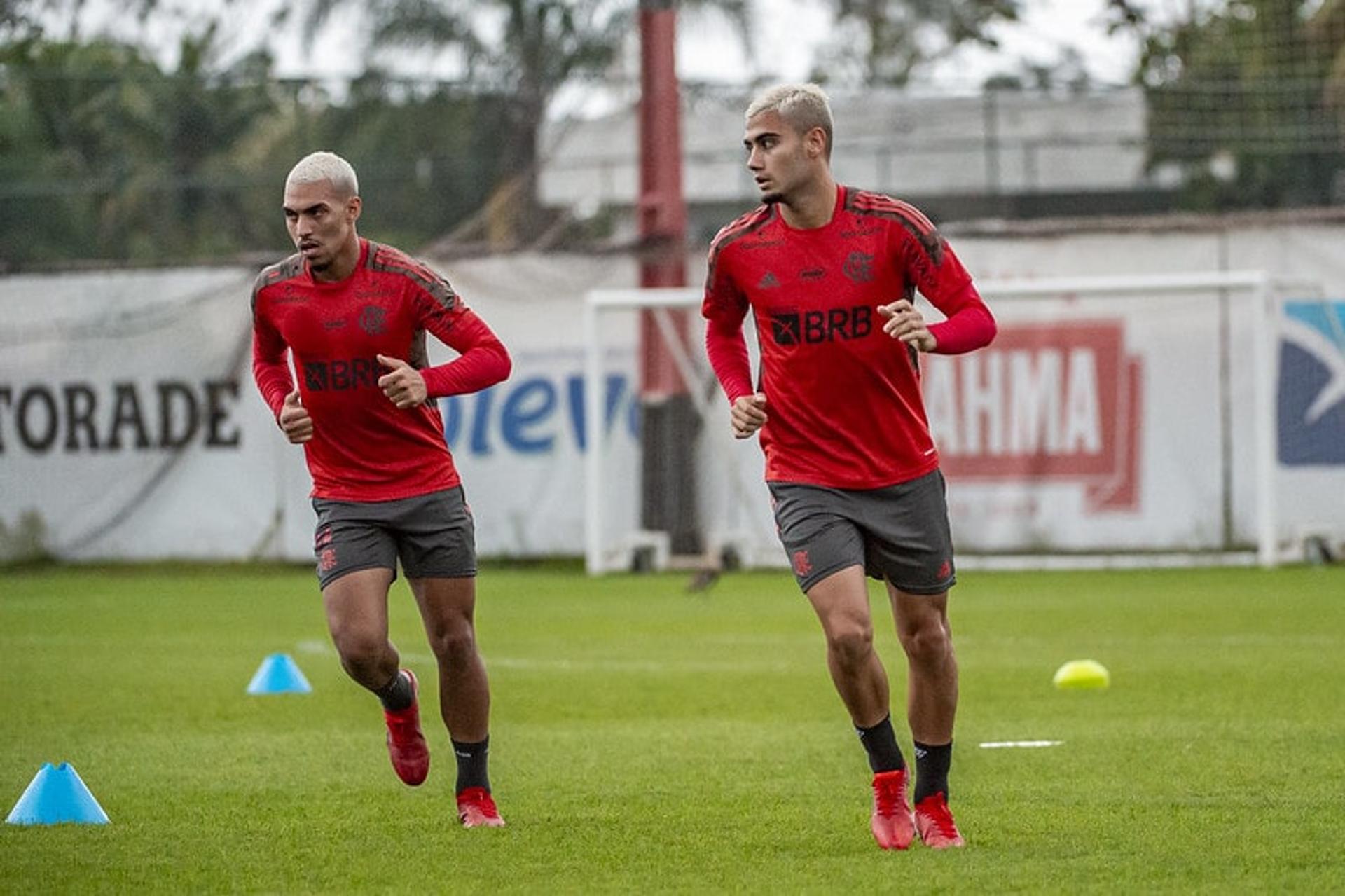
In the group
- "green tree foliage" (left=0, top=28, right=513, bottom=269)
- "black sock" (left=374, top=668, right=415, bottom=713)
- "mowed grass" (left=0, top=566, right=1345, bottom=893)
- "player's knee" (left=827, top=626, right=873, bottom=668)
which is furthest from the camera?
"green tree foliage" (left=0, top=28, right=513, bottom=269)

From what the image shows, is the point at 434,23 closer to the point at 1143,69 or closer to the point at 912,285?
the point at 1143,69

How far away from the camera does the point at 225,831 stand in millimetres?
7688

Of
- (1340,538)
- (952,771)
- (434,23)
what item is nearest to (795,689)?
(952,771)

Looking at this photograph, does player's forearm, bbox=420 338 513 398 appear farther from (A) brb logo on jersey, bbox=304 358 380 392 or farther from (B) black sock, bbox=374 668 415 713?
(B) black sock, bbox=374 668 415 713

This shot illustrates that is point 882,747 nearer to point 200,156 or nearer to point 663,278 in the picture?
point 663,278

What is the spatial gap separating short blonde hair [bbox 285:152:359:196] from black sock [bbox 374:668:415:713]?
1611 mm

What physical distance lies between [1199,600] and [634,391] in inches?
259

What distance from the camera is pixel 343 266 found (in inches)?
307

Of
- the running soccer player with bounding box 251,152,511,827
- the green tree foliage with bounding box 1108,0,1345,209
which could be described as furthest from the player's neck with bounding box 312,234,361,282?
the green tree foliage with bounding box 1108,0,1345,209

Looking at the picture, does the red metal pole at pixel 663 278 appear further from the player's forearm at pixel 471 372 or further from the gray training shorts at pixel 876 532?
the gray training shorts at pixel 876 532

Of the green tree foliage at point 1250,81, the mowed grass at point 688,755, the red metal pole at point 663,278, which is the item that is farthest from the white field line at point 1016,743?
the green tree foliage at point 1250,81

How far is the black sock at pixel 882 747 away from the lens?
23.3 ft

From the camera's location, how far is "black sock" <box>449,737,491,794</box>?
7871 mm

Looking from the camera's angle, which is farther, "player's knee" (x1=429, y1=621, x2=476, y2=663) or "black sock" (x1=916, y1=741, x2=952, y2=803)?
"player's knee" (x1=429, y1=621, x2=476, y2=663)
